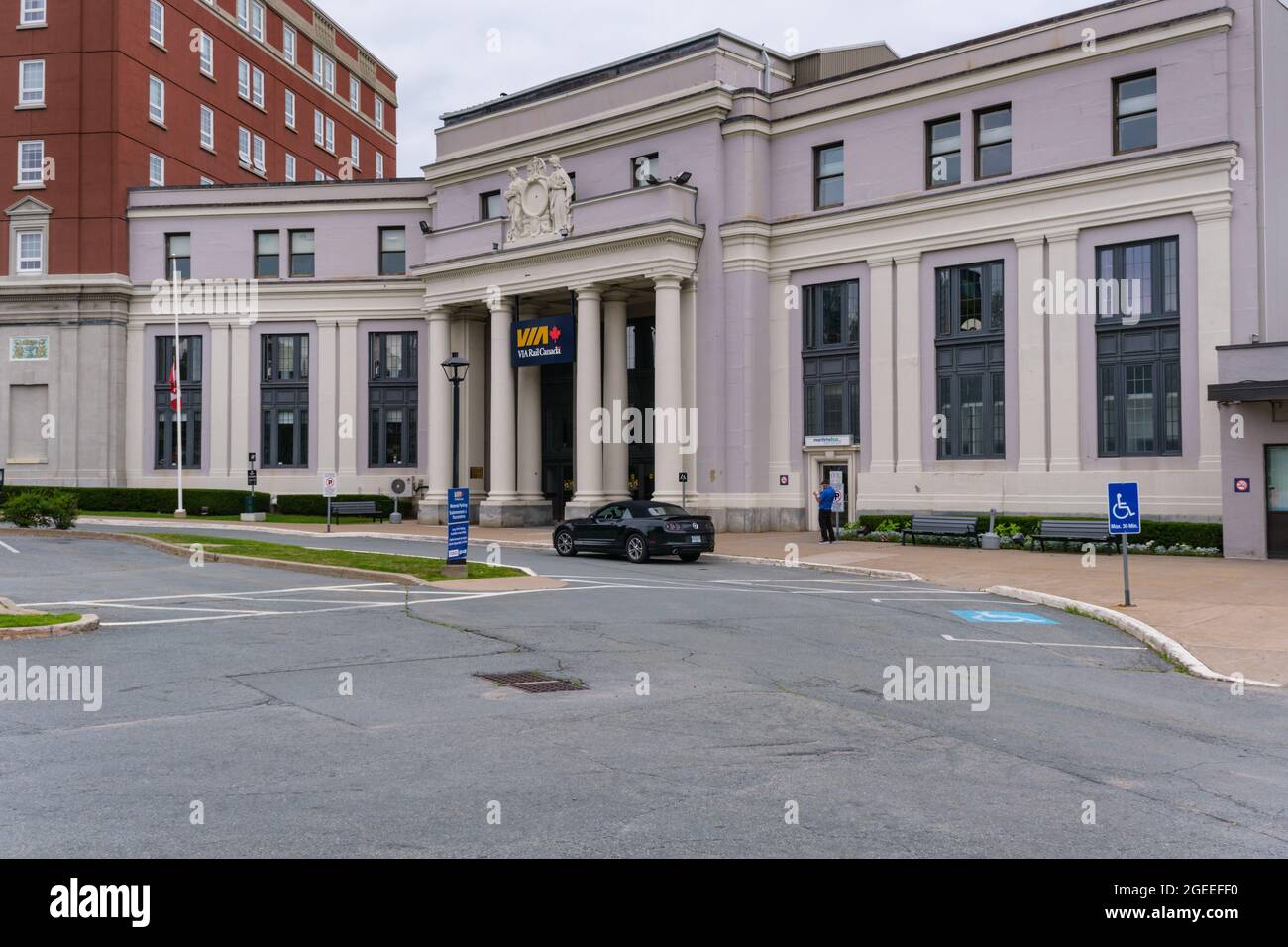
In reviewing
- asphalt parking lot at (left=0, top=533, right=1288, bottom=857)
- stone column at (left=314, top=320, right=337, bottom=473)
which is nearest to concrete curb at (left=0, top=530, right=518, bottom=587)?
asphalt parking lot at (left=0, top=533, right=1288, bottom=857)

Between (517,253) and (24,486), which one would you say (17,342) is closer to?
(24,486)

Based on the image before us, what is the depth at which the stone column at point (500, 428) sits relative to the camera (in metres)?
42.2

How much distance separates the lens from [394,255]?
4919 centimetres

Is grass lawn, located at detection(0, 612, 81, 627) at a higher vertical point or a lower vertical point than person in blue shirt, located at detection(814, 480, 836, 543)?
lower

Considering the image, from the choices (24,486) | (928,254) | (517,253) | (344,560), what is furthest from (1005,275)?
(24,486)

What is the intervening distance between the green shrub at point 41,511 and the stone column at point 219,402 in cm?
1522

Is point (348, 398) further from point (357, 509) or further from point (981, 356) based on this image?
point (981, 356)

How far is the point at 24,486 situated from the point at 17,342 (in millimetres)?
6496

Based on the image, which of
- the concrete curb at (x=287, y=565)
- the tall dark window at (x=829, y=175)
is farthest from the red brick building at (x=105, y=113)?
the tall dark window at (x=829, y=175)

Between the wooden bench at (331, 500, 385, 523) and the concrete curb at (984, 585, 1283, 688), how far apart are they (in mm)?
28654

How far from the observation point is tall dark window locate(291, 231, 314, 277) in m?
49.8

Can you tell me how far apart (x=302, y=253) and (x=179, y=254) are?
5.40m

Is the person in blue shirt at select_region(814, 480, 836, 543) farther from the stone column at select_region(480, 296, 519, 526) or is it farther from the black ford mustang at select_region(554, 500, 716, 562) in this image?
the stone column at select_region(480, 296, 519, 526)

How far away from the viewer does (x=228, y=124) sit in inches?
2292
